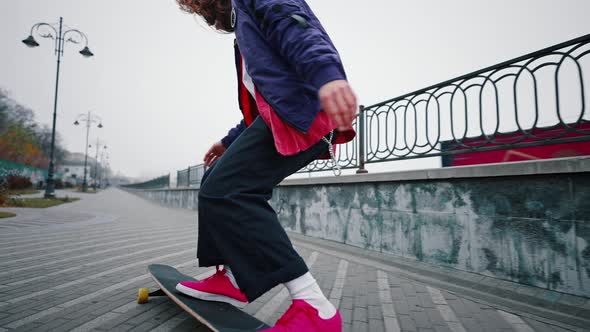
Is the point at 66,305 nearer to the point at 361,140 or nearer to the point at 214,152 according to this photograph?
the point at 214,152

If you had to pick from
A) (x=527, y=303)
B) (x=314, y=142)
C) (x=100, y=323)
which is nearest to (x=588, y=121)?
(x=527, y=303)

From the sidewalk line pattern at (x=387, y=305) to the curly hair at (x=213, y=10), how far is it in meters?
2.19

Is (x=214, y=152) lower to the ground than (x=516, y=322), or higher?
higher

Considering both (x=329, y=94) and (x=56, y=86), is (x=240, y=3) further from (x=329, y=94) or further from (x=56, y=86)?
(x=56, y=86)

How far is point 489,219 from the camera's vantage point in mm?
3047

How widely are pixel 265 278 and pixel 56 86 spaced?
845 inches

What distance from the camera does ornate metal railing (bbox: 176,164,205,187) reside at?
13720mm

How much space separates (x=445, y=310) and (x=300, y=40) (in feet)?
7.38

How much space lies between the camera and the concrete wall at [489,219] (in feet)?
8.16

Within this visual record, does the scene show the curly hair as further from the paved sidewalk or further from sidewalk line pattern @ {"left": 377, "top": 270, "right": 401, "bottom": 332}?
sidewalk line pattern @ {"left": 377, "top": 270, "right": 401, "bottom": 332}

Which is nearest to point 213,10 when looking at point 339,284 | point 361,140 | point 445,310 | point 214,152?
point 214,152

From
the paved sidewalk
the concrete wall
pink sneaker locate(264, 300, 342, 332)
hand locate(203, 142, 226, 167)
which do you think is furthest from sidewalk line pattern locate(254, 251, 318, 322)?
the concrete wall

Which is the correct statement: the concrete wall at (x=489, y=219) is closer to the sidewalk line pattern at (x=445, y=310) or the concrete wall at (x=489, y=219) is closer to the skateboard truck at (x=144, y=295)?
the sidewalk line pattern at (x=445, y=310)

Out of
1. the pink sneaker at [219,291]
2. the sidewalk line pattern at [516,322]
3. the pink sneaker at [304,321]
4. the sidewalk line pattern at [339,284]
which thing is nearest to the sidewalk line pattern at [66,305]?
the pink sneaker at [219,291]
